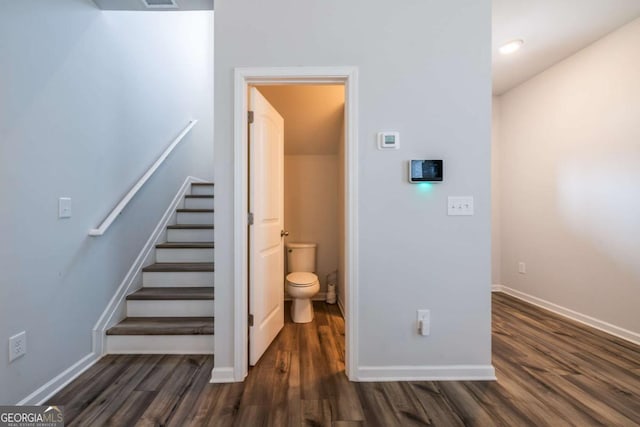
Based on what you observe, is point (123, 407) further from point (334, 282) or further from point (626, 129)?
point (626, 129)

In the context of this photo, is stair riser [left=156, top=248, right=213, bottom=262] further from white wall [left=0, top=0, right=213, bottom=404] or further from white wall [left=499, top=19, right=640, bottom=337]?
white wall [left=499, top=19, right=640, bottom=337]

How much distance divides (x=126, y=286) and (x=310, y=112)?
7.74 feet

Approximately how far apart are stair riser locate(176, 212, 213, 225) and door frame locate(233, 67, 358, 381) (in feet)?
5.01

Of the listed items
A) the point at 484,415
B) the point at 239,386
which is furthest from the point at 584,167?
the point at 239,386

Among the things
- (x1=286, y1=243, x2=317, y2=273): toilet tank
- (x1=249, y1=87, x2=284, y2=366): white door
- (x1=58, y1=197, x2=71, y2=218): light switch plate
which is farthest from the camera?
(x1=286, y1=243, x2=317, y2=273): toilet tank

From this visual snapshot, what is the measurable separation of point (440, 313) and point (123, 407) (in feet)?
6.26

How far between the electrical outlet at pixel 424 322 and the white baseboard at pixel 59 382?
220 centimetres

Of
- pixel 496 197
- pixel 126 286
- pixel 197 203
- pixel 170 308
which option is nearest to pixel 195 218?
A: pixel 197 203

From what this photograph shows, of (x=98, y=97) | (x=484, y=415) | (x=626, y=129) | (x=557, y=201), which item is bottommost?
(x=484, y=415)

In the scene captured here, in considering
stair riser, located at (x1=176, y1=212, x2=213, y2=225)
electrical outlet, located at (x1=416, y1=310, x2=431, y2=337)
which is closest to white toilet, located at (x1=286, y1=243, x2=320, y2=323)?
electrical outlet, located at (x1=416, y1=310, x2=431, y2=337)

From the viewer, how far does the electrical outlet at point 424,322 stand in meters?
1.70

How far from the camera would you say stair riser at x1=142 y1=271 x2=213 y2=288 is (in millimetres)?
A: 2342

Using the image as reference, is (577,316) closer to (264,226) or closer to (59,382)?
(264,226)

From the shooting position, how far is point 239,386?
5.34ft
